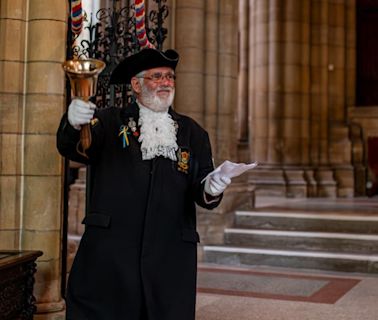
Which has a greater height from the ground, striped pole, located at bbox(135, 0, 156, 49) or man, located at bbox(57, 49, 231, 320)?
striped pole, located at bbox(135, 0, 156, 49)

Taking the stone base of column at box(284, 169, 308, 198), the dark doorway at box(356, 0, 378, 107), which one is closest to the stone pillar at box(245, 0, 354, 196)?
the stone base of column at box(284, 169, 308, 198)

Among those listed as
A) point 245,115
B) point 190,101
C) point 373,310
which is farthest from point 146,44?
point 245,115

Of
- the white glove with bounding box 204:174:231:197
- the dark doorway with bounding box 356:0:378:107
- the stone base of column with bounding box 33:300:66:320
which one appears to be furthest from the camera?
the dark doorway with bounding box 356:0:378:107

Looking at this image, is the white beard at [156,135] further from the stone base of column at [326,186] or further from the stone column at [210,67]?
the stone base of column at [326,186]

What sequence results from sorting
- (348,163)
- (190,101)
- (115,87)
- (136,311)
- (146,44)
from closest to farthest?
(136,311) → (146,44) → (115,87) → (190,101) → (348,163)

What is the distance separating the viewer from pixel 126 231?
3.08 metres

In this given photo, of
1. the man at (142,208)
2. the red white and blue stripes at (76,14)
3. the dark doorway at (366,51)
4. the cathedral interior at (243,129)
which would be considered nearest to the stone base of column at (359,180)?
the cathedral interior at (243,129)

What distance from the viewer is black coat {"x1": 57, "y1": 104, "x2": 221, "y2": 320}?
3051 mm

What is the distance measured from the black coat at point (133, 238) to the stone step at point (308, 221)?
5.46 m

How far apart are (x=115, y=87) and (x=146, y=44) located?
1288 millimetres

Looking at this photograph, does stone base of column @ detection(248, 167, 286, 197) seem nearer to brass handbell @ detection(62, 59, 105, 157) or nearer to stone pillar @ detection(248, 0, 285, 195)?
stone pillar @ detection(248, 0, 285, 195)

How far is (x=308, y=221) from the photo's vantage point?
8.55m

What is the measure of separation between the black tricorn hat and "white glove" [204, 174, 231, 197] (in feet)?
1.87

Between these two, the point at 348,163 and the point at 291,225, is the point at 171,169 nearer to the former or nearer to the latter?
the point at 291,225
